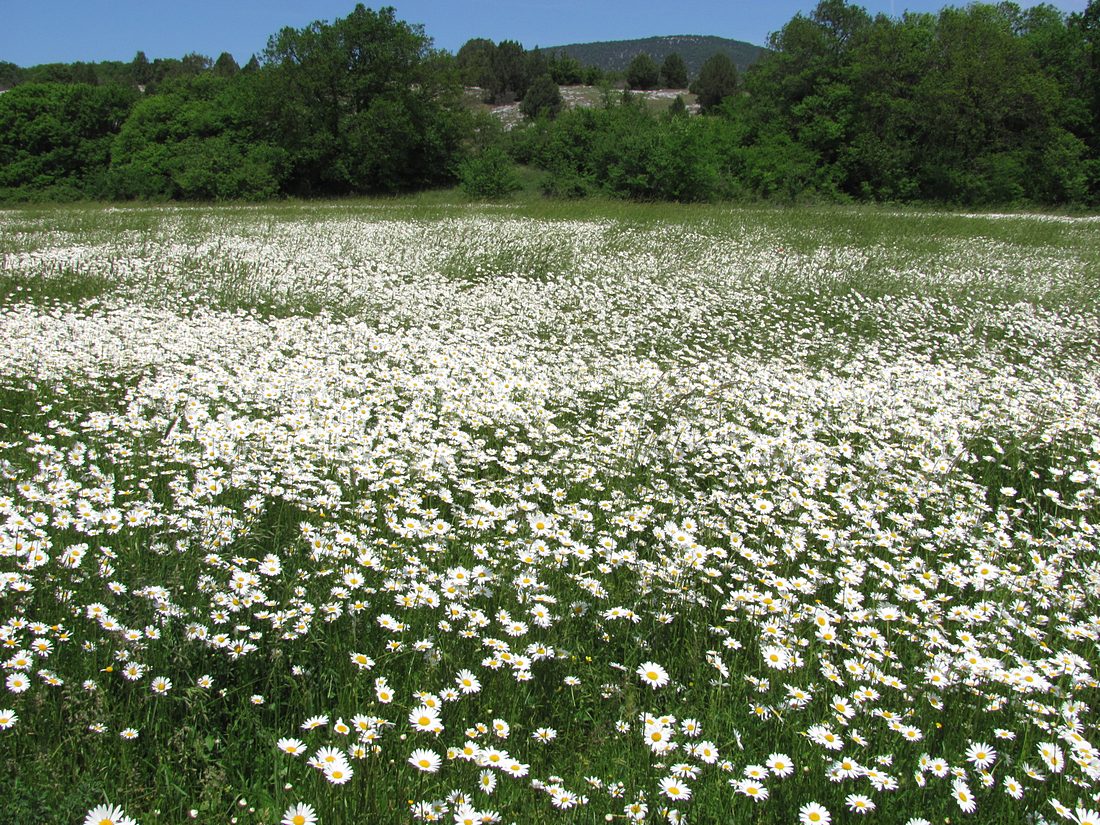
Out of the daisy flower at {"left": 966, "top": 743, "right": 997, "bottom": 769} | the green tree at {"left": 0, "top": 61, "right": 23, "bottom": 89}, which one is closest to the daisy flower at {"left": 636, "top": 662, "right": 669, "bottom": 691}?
the daisy flower at {"left": 966, "top": 743, "right": 997, "bottom": 769}

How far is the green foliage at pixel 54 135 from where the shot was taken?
5309 cm

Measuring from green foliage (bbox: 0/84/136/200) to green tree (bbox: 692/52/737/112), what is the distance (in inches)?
2659

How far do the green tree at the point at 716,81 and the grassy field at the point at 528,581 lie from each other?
9449 cm

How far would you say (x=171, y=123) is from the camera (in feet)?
170

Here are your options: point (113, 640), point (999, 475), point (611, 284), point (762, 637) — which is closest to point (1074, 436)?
point (999, 475)

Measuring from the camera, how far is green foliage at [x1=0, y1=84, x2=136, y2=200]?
53.1m

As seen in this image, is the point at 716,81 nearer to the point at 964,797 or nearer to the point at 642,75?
the point at 642,75

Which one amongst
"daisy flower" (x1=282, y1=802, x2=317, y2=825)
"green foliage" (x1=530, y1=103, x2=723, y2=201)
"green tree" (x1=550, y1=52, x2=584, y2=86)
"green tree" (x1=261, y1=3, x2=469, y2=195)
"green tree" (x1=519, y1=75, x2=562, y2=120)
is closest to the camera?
"daisy flower" (x1=282, y1=802, x2=317, y2=825)

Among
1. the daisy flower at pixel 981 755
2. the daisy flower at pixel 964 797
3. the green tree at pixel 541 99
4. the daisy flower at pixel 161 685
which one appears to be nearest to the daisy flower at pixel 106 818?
the daisy flower at pixel 161 685

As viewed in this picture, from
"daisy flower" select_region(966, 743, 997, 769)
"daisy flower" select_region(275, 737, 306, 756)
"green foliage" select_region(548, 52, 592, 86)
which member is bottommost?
"daisy flower" select_region(966, 743, 997, 769)

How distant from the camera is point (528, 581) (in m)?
3.08

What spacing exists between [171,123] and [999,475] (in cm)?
6028

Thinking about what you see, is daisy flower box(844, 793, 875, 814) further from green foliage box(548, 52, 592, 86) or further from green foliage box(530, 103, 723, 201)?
green foliage box(548, 52, 592, 86)

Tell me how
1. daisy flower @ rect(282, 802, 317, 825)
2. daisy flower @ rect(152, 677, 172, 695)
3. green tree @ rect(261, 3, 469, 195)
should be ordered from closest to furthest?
daisy flower @ rect(282, 802, 317, 825)
daisy flower @ rect(152, 677, 172, 695)
green tree @ rect(261, 3, 469, 195)
